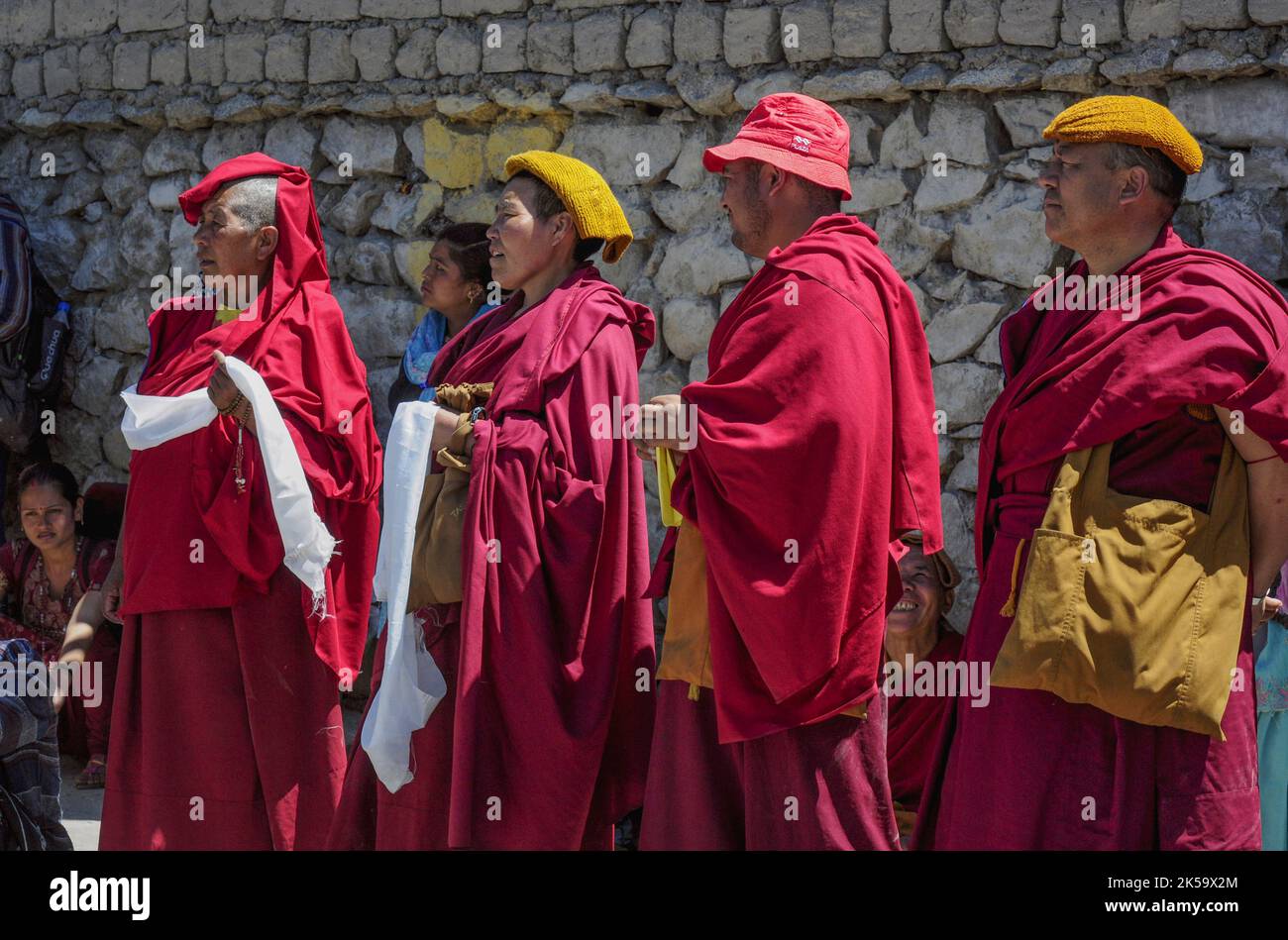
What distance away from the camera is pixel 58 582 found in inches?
257

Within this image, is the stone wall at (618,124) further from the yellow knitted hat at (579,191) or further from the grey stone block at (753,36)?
the yellow knitted hat at (579,191)

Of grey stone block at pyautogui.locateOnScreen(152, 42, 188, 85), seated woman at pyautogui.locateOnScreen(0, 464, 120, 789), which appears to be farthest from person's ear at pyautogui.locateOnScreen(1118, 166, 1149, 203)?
grey stone block at pyautogui.locateOnScreen(152, 42, 188, 85)

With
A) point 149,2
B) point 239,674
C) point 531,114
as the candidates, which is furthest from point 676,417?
point 149,2

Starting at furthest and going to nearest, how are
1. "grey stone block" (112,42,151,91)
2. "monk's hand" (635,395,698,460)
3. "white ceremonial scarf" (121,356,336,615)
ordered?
"grey stone block" (112,42,151,91) → "white ceremonial scarf" (121,356,336,615) → "monk's hand" (635,395,698,460)

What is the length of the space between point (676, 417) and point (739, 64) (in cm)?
278

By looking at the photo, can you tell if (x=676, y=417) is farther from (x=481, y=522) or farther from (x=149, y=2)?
(x=149, y=2)

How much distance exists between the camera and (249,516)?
439 centimetres

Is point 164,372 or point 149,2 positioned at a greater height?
point 149,2

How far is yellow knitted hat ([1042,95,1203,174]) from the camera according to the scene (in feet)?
11.4

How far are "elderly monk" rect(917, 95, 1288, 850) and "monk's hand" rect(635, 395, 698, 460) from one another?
641 mm

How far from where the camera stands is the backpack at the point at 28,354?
279 inches

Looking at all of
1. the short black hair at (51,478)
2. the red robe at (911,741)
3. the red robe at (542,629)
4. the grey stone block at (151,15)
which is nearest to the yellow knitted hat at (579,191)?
the red robe at (542,629)

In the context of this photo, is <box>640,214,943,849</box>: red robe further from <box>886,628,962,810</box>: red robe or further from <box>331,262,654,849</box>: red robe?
<box>886,628,962,810</box>: red robe

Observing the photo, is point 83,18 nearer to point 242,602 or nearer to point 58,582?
point 58,582
